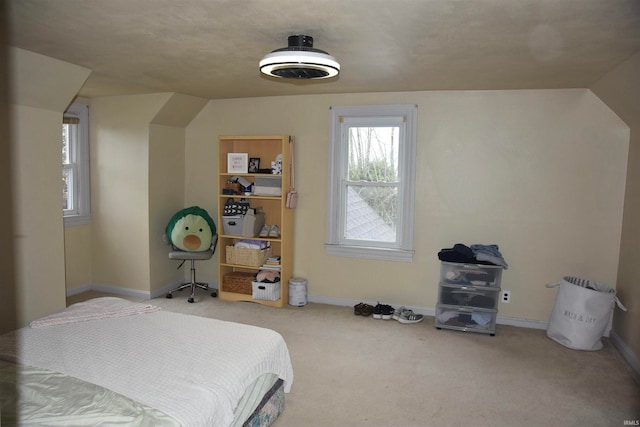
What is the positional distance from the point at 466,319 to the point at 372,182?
1.67m

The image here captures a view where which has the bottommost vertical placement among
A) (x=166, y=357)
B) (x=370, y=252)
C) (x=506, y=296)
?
(x=506, y=296)

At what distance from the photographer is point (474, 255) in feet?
13.6

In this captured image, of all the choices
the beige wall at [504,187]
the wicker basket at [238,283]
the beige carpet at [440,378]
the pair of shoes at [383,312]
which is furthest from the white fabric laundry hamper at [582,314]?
the wicker basket at [238,283]

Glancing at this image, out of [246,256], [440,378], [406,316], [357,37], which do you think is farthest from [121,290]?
[357,37]

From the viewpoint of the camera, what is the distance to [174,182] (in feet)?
17.4

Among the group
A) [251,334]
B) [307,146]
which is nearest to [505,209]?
[307,146]

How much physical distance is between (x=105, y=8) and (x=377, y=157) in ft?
9.92

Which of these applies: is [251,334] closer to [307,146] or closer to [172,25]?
[172,25]

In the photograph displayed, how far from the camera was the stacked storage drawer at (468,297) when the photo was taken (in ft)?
13.5

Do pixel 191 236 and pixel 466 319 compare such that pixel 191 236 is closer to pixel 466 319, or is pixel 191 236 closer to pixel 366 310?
pixel 366 310

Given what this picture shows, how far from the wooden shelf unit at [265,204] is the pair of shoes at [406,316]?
124cm

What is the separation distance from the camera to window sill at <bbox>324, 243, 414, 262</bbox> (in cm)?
460

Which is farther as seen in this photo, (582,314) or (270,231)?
(270,231)

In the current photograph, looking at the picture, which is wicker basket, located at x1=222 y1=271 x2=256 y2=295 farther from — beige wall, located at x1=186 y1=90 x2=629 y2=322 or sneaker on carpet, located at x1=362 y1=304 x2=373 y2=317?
sneaker on carpet, located at x1=362 y1=304 x2=373 y2=317
